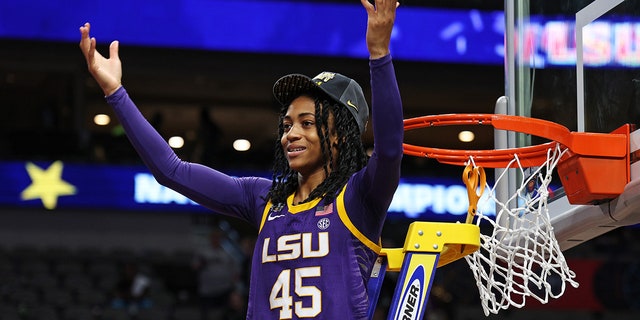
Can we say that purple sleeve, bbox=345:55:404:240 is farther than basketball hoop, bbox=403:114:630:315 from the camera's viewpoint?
No

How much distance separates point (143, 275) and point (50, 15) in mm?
4061

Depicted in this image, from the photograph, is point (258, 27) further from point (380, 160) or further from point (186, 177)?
point (380, 160)

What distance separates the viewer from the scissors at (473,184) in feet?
11.6

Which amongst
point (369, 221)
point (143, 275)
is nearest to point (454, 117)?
point (369, 221)

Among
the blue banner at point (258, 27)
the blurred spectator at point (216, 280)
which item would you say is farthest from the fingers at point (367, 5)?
the blue banner at point (258, 27)

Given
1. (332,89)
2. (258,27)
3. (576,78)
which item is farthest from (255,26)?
(332,89)

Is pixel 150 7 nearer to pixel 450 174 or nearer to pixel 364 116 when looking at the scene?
pixel 450 174

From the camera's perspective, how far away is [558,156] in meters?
4.26

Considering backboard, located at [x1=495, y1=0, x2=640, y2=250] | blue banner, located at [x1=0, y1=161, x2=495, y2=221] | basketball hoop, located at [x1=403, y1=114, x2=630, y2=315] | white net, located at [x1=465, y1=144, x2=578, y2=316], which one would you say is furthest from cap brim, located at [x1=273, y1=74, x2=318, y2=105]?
blue banner, located at [x1=0, y1=161, x2=495, y2=221]

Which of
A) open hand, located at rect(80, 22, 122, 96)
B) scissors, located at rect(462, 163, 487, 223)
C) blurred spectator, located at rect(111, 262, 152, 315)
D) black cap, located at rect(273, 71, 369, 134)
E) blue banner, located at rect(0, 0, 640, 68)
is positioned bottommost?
blurred spectator, located at rect(111, 262, 152, 315)

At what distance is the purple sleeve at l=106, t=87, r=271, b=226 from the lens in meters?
3.44

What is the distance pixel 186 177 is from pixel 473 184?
0.95 m

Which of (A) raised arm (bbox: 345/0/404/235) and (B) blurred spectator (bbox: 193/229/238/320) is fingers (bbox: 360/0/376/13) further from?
(B) blurred spectator (bbox: 193/229/238/320)

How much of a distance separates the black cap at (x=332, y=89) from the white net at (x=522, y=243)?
0.80 meters
